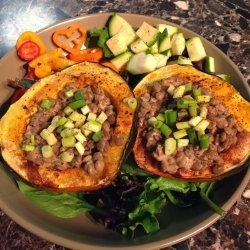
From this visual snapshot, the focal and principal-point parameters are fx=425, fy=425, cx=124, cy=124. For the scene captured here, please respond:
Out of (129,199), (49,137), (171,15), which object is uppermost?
(49,137)

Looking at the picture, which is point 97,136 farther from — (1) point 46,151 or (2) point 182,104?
(2) point 182,104

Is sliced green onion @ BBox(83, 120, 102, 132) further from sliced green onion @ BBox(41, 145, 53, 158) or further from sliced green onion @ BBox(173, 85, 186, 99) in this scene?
sliced green onion @ BBox(173, 85, 186, 99)

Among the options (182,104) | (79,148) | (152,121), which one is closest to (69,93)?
(79,148)

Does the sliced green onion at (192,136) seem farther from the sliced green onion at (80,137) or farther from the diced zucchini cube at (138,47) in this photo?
the diced zucchini cube at (138,47)

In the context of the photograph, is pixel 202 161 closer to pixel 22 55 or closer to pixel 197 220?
pixel 197 220

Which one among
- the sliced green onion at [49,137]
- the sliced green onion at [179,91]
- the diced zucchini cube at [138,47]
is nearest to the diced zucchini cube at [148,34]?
the diced zucchini cube at [138,47]

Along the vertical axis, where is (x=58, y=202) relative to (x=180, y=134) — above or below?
below

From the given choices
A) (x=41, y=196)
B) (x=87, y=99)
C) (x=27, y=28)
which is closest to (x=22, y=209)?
(x=41, y=196)

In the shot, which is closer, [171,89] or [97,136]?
[97,136]
